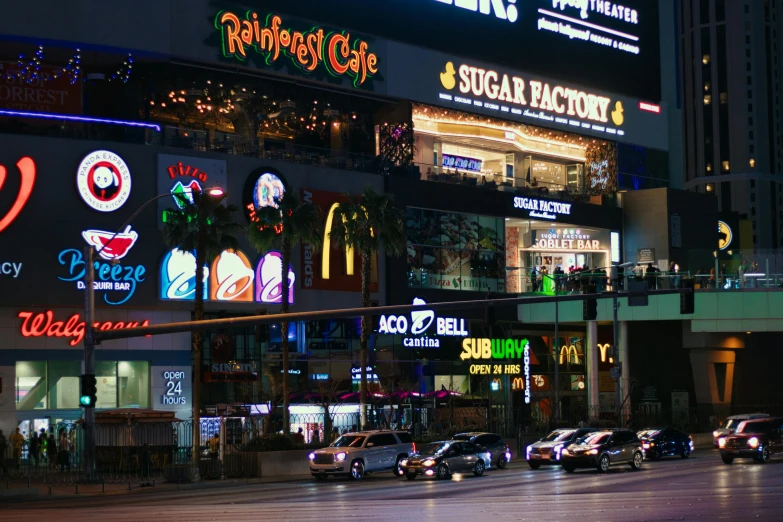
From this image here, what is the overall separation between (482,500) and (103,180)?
34.2 m

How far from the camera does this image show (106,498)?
39750mm

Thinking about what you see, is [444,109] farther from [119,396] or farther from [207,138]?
→ [119,396]

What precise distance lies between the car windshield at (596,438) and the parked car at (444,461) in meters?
4.26

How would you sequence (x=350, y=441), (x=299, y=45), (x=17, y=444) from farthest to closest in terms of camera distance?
(x=299, y=45) < (x=17, y=444) < (x=350, y=441)

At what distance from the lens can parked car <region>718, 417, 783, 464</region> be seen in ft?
151

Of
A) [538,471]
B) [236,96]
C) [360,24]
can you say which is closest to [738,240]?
[360,24]

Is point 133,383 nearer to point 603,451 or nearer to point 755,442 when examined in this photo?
point 603,451

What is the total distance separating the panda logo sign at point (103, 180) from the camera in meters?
58.8

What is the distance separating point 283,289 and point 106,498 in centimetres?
1982

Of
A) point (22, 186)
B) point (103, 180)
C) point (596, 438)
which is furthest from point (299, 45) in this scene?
point (596, 438)

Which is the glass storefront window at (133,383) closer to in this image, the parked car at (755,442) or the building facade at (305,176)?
the building facade at (305,176)

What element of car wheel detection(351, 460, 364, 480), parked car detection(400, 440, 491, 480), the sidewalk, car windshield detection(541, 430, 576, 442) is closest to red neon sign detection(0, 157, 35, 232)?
the sidewalk

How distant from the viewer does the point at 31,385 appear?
2292 inches

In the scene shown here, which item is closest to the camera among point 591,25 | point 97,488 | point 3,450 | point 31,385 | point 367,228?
point 97,488
